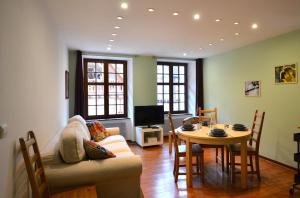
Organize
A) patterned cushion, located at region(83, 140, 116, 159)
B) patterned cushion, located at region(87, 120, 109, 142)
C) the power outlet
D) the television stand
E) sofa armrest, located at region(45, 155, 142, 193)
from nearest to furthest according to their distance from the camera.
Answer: the power outlet < sofa armrest, located at region(45, 155, 142, 193) < patterned cushion, located at region(83, 140, 116, 159) < patterned cushion, located at region(87, 120, 109, 142) < the television stand

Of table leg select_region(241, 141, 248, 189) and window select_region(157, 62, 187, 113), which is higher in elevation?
window select_region(157, 62, 187, 113)

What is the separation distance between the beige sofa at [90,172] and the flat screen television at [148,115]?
9.67ft

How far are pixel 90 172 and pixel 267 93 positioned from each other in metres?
3.83

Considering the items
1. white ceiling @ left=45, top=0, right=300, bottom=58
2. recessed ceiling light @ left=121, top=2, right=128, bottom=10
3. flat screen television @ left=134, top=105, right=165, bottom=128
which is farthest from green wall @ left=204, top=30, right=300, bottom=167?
recessed ceiling light @ left=121, top=2, right=128, bottom=10

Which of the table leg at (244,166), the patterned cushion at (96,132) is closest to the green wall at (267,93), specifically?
the table leg at (244,166)

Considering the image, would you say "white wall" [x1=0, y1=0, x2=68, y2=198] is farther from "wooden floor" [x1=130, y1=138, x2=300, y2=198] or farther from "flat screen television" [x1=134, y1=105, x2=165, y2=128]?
"flat screen television" [x1=134, y1=105, x2=165, y2=128]

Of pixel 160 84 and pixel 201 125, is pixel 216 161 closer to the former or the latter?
pixel 201 125

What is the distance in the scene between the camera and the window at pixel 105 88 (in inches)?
224

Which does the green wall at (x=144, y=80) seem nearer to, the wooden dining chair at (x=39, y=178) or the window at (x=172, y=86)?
the window at (x=172, y=86)

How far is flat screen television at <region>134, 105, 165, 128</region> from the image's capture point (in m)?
5.34

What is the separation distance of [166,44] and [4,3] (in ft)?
11.6

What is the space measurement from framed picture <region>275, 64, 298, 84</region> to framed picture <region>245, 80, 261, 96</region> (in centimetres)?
45

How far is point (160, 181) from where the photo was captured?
3.27m

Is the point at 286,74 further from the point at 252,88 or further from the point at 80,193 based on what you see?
the point at 80,193
